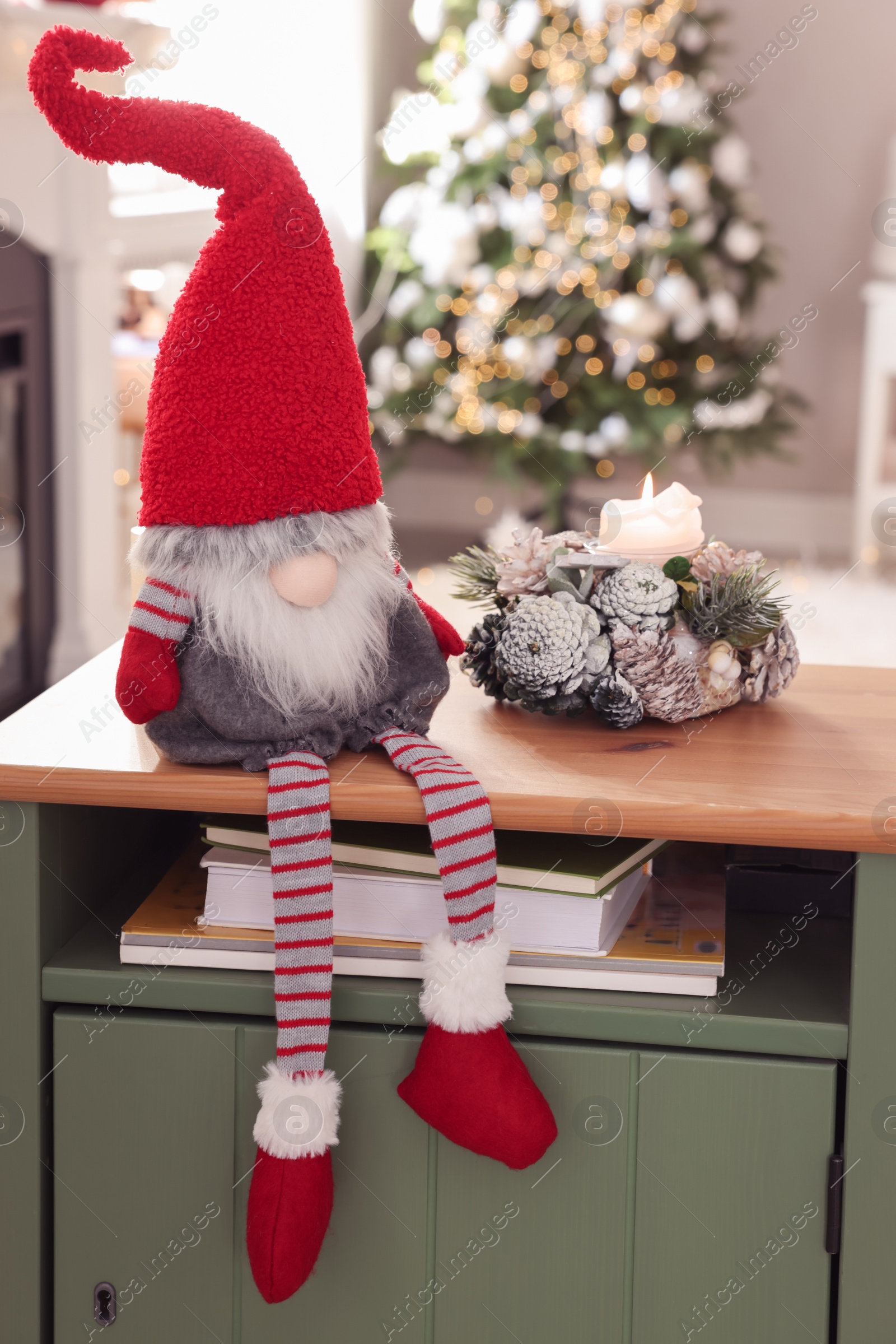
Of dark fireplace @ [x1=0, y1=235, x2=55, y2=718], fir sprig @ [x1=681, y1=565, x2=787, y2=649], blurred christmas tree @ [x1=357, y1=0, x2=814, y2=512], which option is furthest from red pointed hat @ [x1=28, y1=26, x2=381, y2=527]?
blurred christmas tree @ [x1=357, y1=0, x2=814, y2=512]

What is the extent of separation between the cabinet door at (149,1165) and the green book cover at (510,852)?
0.45ft

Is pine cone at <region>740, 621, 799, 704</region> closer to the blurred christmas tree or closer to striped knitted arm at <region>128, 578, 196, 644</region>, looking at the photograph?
striped knitted arm at <region>128, 578, 196, 644</region>

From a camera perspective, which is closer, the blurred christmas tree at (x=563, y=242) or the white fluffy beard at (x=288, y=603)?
the white fluffy beard at (x=288, y=603)

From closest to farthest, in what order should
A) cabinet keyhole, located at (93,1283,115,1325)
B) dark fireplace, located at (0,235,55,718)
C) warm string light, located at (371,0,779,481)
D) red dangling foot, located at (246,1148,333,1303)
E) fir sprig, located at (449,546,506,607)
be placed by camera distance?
red dangling foot, located at (246,1148,333,1303) → cabinet keyhole, located at (93,1283,115,1325) → fir sprig, located at (449,546,506,607) → dark fireplace, located at (0,235,55,718) → warm string light, located at (371,0,779,481)

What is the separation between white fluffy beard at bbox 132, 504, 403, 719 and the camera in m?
0.82

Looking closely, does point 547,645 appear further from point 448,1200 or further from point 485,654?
point 448,1200

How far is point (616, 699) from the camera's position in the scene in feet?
2.99

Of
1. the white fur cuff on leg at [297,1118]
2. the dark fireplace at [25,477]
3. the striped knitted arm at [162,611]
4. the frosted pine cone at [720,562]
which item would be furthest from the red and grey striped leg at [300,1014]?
the dark fireplace at [25,477]

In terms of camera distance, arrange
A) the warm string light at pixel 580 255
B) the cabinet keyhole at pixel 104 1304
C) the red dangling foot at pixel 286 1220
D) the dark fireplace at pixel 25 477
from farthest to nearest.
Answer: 1. the warm string light at pixel 580 255
2. the dark fireplace at pixel 25 477
3. the cabinet keyhole at pixel 104 1304
4. the red dangling foot at pixel 286 1220

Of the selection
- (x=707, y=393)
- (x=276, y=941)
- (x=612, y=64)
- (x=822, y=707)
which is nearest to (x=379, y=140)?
(x=612, y=64)

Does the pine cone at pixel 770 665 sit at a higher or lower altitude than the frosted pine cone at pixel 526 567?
lower

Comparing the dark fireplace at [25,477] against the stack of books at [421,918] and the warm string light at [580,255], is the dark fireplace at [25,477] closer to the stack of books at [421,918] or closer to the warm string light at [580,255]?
the warm string light at [580,255]

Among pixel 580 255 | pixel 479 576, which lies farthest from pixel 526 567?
pixel 580 255

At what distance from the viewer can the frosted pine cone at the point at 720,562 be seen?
0.94 m
